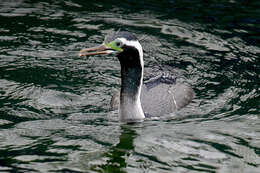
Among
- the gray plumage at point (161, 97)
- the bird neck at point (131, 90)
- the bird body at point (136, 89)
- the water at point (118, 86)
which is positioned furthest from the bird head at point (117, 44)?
the gray plumage at point (161, 97)

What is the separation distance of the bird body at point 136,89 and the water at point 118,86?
21cm

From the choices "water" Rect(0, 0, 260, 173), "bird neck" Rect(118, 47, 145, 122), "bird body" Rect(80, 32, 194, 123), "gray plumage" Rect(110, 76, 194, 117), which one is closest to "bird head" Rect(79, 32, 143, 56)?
"bird body" Rect(80, 32, 194, 123)

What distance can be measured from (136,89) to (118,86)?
1.56 metres

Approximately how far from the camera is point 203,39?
41.3 ft

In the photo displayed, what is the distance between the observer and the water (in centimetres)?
775

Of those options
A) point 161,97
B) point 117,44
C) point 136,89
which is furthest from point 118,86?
point 117,44

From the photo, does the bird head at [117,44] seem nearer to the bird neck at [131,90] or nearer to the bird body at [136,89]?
the bird body at [136,89]

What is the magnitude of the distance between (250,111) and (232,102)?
0.40 m

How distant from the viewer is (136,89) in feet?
29.2

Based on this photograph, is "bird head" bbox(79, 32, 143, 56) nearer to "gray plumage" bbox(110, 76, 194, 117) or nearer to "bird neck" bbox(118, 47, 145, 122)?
"bird neck" bbox(118, 47, 145, 122)

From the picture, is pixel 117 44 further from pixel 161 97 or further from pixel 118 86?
pixel 118 86

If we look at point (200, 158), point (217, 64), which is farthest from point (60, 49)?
point (200, 158)

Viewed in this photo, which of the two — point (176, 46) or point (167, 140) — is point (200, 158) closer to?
point (167, 140)

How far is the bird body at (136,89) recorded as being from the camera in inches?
324
